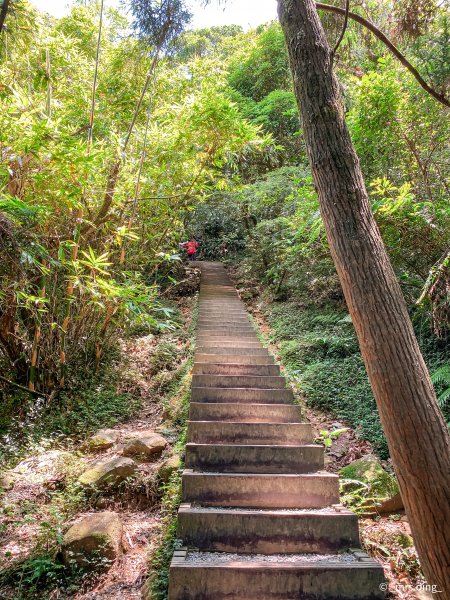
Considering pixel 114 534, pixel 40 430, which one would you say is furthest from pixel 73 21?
pixel 114 534

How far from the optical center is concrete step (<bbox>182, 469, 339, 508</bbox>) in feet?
10.5

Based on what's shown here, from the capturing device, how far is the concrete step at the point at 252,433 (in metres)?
3.85

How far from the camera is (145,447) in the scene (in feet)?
14.1

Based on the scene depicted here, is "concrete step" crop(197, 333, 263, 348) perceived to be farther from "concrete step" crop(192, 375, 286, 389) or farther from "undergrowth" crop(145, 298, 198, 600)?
"concrete step" crop(192, 375, 286, 389)

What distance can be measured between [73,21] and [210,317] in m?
7.01

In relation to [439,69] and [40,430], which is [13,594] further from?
[439,69]

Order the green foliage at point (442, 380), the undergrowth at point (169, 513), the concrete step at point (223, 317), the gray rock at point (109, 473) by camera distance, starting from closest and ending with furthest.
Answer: the undergrowth at point (169, 513) → the gray rock at point (109, 473) → the green foliage at point (442, 380) → the concrete step at point (223, 317)

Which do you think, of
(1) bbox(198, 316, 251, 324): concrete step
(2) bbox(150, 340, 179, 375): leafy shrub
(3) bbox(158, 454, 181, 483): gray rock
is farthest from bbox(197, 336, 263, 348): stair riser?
(3) bbox(158, 454, 181, 483): gray rock

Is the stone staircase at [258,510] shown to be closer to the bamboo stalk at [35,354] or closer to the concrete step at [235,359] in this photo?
the concrete step at [235,359]

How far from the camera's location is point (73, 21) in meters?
8.33

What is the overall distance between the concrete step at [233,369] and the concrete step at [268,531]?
2.24m

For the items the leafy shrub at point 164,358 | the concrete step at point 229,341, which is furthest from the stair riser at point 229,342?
the leafy shrub at point 164,358

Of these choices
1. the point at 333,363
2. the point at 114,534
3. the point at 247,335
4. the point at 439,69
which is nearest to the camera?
the point at 114,534

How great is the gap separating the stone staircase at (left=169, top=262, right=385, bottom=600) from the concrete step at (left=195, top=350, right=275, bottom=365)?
36 centimetres
